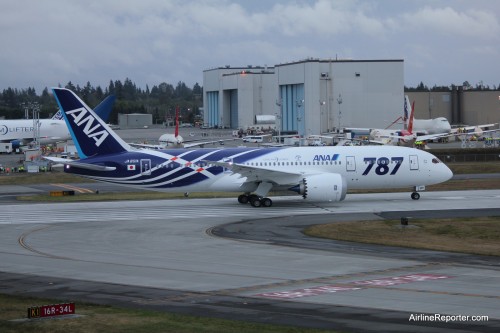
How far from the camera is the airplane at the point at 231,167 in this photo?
1885 inches

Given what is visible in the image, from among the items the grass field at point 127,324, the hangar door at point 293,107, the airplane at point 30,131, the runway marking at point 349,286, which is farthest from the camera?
the hangar door at point 293,107

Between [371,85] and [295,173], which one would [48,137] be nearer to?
[371,85]

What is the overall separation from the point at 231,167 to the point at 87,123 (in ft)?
30.7

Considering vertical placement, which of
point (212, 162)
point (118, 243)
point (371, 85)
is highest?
point (371, 85)

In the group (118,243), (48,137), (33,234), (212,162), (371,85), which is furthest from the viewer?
(371,85)

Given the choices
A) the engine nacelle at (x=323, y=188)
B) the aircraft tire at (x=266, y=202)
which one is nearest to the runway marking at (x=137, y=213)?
the aircraft tire at (x=266, y=202)

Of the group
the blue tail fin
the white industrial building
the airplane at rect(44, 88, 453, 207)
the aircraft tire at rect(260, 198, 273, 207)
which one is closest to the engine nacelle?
the airplane at rect(44, 88, 453, 207)

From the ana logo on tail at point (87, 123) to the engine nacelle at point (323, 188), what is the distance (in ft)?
42.6

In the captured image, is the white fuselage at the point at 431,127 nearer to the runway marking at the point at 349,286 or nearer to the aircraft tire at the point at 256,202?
the aircraft tire at the point at 256,202

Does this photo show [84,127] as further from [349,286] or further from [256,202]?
[349,286]

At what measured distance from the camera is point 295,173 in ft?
157

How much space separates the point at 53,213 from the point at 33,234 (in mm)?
9076

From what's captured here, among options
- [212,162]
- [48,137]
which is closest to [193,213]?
[212,162]

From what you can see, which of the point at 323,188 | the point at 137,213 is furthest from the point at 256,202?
the point at 137,213
